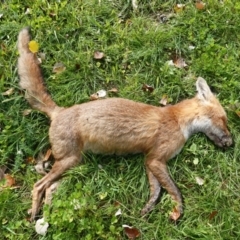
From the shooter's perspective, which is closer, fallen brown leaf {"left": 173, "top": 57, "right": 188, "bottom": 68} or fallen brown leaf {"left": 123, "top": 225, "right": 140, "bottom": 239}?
fallen brown leaf {"left": 123, "top": 225, "right": 140, "bottom": 239}

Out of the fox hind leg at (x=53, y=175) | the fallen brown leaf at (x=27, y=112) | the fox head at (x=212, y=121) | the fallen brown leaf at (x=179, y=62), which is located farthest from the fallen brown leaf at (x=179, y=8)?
the fox hind leg at (x=53, y=175)

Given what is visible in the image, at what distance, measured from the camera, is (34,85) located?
5.81 m

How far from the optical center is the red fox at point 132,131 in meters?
5.43

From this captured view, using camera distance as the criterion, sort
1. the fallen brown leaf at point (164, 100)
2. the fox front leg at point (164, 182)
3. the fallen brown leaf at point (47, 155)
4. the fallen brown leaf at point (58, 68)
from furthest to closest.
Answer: the fallen brown leaf at point (58, 68) < the fallen brown leaf at point (164, 100) < the fallen brown leaf at point (47, 155) < the fox front leg at point (164, 182)

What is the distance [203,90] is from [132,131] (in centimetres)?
106

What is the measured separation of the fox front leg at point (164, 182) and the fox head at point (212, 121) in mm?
694

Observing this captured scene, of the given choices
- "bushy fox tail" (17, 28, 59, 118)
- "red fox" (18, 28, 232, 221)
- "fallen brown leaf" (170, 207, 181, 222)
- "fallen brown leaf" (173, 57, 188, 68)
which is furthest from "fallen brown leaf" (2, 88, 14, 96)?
"fallen brown leaf" (170, 207, 181, 222)

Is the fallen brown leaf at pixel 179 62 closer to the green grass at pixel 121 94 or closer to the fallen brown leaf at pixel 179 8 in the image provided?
the green grass at pixel 121 94

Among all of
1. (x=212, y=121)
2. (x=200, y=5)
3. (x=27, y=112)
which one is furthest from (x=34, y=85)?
(x=200, y=5)

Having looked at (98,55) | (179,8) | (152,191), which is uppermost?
(179,8)

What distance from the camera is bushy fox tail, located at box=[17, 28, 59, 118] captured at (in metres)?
5.80

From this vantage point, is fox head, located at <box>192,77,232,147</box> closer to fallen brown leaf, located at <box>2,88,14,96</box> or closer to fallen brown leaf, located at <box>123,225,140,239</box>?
fallen brown leaf, located at <box>123,225,140,239</box>

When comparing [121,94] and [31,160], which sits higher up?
[121,94]

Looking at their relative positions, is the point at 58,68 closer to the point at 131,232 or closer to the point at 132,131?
the point at 132,131
